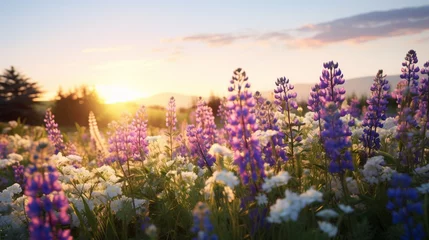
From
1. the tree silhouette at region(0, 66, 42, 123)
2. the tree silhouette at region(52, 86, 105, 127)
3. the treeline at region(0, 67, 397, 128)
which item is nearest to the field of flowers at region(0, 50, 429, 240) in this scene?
the treeline at region(0, 67, 397, 128)

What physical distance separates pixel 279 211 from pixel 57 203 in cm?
137

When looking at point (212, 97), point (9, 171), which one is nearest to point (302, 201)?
point (9, 171)

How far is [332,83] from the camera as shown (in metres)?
4.36

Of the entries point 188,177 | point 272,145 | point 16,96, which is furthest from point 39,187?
point 16,96

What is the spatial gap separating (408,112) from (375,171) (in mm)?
640

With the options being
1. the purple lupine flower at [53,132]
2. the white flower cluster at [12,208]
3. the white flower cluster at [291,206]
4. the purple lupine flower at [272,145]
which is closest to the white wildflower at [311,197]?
the white flower cluster at [291,206]

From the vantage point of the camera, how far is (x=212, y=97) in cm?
3039

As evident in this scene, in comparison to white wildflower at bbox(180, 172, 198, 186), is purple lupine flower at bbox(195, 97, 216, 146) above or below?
above

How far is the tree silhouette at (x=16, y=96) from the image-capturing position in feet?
147

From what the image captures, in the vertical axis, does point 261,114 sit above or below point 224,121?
above

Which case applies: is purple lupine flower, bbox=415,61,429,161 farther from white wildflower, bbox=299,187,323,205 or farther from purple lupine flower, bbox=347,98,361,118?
purple lupine flower, bbox=347,98,361,118

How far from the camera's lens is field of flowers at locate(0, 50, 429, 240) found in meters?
2.62

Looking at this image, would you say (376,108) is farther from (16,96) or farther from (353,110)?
(16,96)

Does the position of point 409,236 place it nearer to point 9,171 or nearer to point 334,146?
point 334,146
